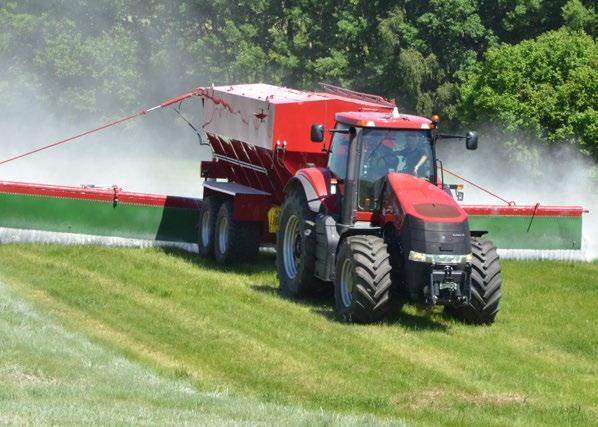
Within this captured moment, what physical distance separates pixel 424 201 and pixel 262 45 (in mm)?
42835

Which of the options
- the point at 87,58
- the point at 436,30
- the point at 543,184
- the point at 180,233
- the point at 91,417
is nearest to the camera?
the point at 91,417

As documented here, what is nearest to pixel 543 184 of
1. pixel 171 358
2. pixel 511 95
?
pixel 511 95

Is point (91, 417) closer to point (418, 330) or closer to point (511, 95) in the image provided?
point (418, 330)

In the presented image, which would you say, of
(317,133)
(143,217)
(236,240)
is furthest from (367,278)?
(143,217)

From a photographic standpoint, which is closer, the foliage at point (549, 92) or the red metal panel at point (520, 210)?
the red metal panel at point (520, 210)

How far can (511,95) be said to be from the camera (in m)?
35.5

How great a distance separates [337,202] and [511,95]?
1986cm

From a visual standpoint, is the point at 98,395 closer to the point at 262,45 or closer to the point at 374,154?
the point at 374,154

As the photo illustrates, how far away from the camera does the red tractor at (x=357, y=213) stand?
15008 mm

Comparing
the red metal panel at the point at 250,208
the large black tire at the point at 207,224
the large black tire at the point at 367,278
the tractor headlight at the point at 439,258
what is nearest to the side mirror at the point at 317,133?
the large black tire at the point at 367,278

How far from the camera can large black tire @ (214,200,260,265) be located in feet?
65.8

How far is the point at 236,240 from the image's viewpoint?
20062mm

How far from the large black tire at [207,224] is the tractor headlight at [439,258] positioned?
6.59 metres

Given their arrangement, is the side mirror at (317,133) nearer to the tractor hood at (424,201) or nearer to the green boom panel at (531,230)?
the tractor hood at (424,201)
